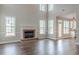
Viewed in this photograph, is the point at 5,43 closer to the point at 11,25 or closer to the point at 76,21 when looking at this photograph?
the point at 11,25

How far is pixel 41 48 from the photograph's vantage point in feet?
11.5

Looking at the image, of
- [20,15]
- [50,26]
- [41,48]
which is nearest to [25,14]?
[20,15]

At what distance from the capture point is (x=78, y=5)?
3.46 m

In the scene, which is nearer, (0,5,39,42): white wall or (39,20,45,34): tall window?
(0,5,39,42): white wall

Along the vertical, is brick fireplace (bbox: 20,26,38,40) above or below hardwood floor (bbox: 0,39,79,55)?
above

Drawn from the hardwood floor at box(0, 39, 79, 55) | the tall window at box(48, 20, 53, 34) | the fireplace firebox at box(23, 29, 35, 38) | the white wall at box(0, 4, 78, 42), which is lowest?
the hardwood floor at box(0, 39, 79, 55)

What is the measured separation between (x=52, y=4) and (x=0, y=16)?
3.36 ft

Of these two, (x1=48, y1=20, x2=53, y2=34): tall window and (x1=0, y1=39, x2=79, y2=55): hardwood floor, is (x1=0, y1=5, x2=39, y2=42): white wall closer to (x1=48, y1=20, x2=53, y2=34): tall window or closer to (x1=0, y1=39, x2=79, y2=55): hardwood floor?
(x1=0, y1=39, x2=79, y2=55): hardwood floor

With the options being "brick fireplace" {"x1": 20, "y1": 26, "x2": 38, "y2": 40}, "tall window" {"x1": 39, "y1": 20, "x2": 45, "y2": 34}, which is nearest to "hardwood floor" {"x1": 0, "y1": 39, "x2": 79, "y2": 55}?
"brick fireplace" {"x1": 20, "y1": 26, "x2": 38, "y2": 40}

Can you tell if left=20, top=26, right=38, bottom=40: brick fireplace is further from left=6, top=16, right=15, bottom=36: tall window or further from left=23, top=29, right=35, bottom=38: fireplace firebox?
left=6, top=16, right=15, bottom=36: tall window

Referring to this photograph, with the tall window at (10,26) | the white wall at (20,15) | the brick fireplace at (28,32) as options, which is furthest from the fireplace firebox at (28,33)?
the tall window at (10,26)

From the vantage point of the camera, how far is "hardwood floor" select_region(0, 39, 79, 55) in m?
3.42

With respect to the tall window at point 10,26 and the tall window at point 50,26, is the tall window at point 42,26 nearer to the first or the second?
the tall window at point 50,26
